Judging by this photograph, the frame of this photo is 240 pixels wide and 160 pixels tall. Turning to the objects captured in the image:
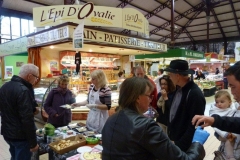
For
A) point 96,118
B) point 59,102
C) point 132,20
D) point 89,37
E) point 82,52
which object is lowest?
point 96,118

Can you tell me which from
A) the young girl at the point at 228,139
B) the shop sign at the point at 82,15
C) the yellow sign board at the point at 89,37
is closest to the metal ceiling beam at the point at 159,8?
the yellow sign board at the point at 89,37

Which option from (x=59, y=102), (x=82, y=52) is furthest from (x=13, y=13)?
(x=59, y=102)

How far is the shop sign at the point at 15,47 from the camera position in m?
5.95

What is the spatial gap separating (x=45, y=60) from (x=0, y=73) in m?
5.22

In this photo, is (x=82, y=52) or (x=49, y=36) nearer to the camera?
(x=49, y=36)

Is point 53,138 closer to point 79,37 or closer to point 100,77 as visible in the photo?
point 100,77

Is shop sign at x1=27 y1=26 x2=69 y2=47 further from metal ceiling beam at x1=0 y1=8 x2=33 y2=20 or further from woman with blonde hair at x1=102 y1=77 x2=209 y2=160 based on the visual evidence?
metal ceiling beam at x1=0 y1=8 x2=33 y2=20

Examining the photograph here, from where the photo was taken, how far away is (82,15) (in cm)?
421

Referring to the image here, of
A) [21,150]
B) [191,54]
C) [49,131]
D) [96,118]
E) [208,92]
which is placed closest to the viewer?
[21,150]

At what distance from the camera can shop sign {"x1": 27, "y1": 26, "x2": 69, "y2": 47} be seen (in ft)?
14.3

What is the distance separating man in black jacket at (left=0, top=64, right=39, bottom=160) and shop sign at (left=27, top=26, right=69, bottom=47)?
227cm

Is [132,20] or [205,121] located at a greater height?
[132,20]

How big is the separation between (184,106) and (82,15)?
3364 millimetres

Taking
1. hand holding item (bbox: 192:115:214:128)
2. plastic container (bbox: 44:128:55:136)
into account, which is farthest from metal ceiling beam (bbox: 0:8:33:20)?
hand holding item (bbox: 192:115:214:128)
